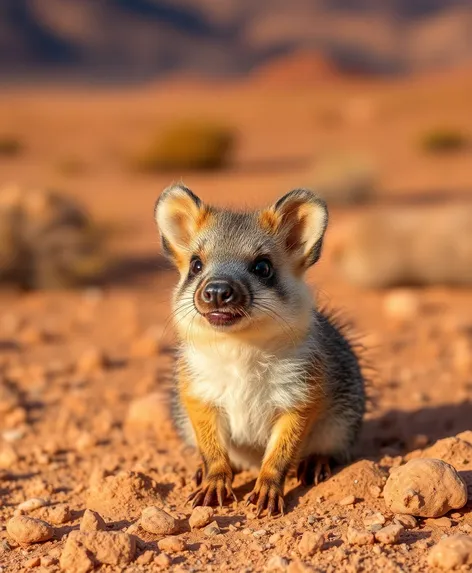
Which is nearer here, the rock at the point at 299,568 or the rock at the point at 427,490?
the rock at the point at 299,568

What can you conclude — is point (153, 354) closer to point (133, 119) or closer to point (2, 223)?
point (2, 223)

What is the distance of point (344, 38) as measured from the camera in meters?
113

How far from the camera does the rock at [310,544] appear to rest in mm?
4016

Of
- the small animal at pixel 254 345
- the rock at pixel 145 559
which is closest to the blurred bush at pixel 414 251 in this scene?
the small animal at pixel 254 345

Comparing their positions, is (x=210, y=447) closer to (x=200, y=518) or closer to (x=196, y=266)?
(x=200, y=518)

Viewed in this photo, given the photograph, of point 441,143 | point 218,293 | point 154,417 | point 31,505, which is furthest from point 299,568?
point 441,143

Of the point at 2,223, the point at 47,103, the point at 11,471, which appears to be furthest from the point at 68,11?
the point at 11,471

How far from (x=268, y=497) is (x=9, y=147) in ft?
97.6

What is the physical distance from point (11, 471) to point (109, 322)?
4.56m

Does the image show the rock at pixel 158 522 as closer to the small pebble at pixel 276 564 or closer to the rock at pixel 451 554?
the small pebble at pixel 276 564

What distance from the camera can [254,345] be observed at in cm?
480

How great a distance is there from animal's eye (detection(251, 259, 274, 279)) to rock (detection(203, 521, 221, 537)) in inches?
55.8

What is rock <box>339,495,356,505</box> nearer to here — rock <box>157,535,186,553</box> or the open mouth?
rock <box>157,535,186,553</box>

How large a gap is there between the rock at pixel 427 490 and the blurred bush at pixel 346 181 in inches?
626
